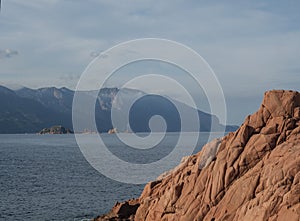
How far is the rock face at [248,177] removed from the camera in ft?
126

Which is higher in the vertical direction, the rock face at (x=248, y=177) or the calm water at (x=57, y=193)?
the rock face at (x=248, y=177)

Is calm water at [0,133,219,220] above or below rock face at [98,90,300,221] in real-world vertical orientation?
below

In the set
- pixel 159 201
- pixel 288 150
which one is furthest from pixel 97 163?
pixel 288 150

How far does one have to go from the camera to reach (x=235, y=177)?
4481cm

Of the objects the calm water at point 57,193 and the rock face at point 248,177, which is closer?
the rock face at point 248,177

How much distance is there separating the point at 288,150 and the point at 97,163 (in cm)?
10894

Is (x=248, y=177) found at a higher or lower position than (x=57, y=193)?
higher

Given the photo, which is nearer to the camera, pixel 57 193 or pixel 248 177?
pixel 248 177

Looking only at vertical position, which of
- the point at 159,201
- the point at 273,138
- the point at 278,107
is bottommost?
the point at 159,201

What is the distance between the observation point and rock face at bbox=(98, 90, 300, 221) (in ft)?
126

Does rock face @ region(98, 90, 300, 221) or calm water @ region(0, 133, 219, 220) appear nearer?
rock face @ region(98, 90, 300, 221)

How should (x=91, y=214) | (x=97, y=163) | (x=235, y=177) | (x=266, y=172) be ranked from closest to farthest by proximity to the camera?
1. (x=266, y=172)
2. (x=235, y=177)
3. (x=91, y=214)
4. (x=97, y=163)

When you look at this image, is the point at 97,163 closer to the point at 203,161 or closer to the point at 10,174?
the point at 10,174

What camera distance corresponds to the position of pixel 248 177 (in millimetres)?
42625
